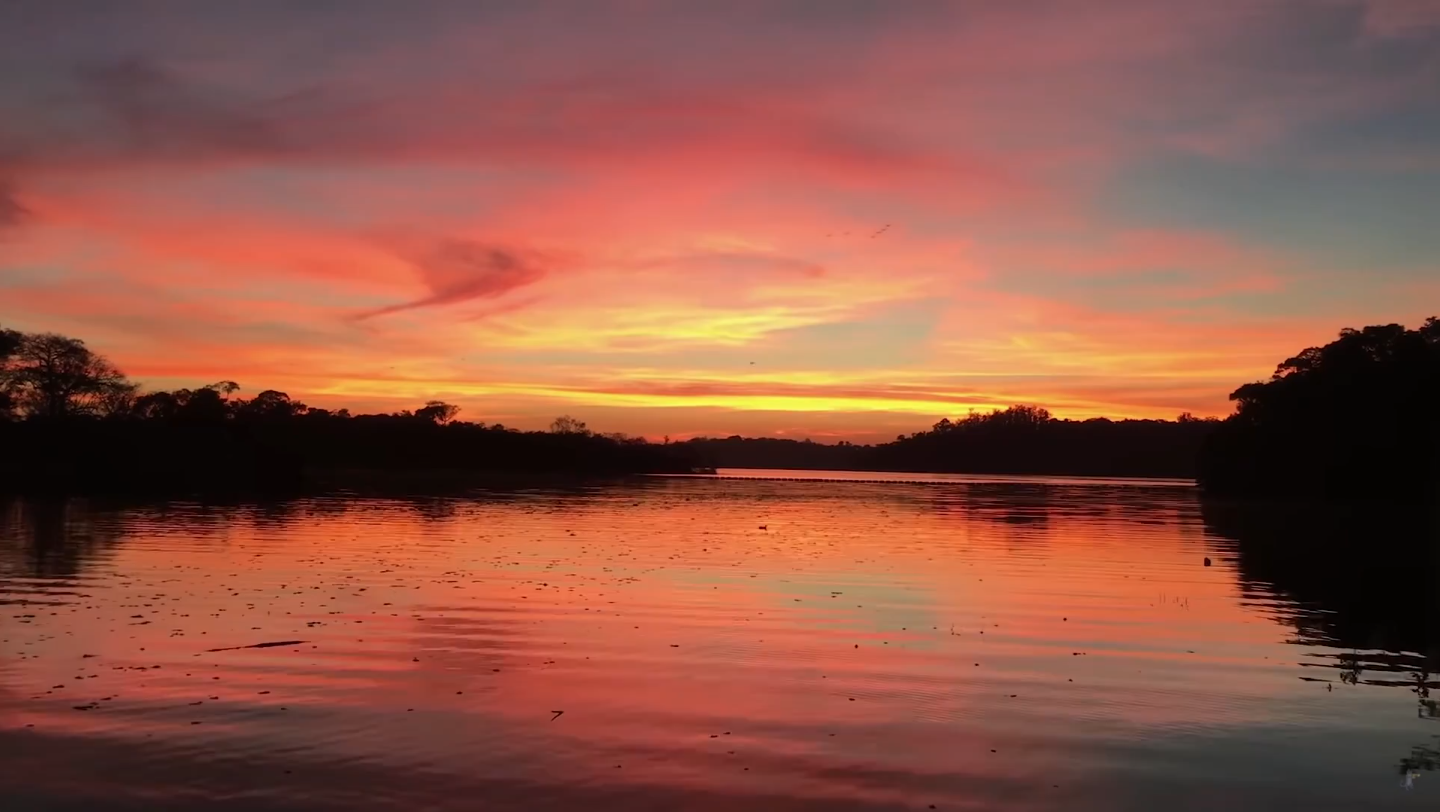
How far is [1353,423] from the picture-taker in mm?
106500

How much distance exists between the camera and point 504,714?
47.9 feet

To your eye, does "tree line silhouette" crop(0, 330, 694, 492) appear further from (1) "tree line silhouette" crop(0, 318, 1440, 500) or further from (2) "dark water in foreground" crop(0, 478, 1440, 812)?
(2) "dark water in foreground" crop(0, 478, 1440, 812)

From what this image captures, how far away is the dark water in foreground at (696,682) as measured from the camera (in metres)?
11.7

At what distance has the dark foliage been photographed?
4114 inches

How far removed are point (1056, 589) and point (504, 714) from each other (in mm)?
20152

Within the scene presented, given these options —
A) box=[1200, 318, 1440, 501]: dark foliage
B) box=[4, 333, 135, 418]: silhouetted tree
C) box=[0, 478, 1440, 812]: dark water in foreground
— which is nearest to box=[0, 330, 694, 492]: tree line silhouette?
box=[4, 333, 135, 418]: silhouetted tree

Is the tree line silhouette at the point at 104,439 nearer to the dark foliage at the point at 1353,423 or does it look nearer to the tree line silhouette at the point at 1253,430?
the tree line silhouette at the point at 1253,430

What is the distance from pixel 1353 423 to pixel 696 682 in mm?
108871

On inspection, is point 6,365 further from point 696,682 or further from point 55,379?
point 696,682

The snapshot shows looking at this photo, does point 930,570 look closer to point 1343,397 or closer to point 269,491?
point 269,491

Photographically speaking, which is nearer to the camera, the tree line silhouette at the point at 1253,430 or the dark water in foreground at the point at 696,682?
the dark water in foreground at the point at 696,682

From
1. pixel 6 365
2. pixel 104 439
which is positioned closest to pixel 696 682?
pixel 104 439

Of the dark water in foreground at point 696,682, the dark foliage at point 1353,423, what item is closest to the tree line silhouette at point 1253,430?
the dark foliage at point 1353,423

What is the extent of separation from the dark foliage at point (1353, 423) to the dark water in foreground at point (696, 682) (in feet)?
257
